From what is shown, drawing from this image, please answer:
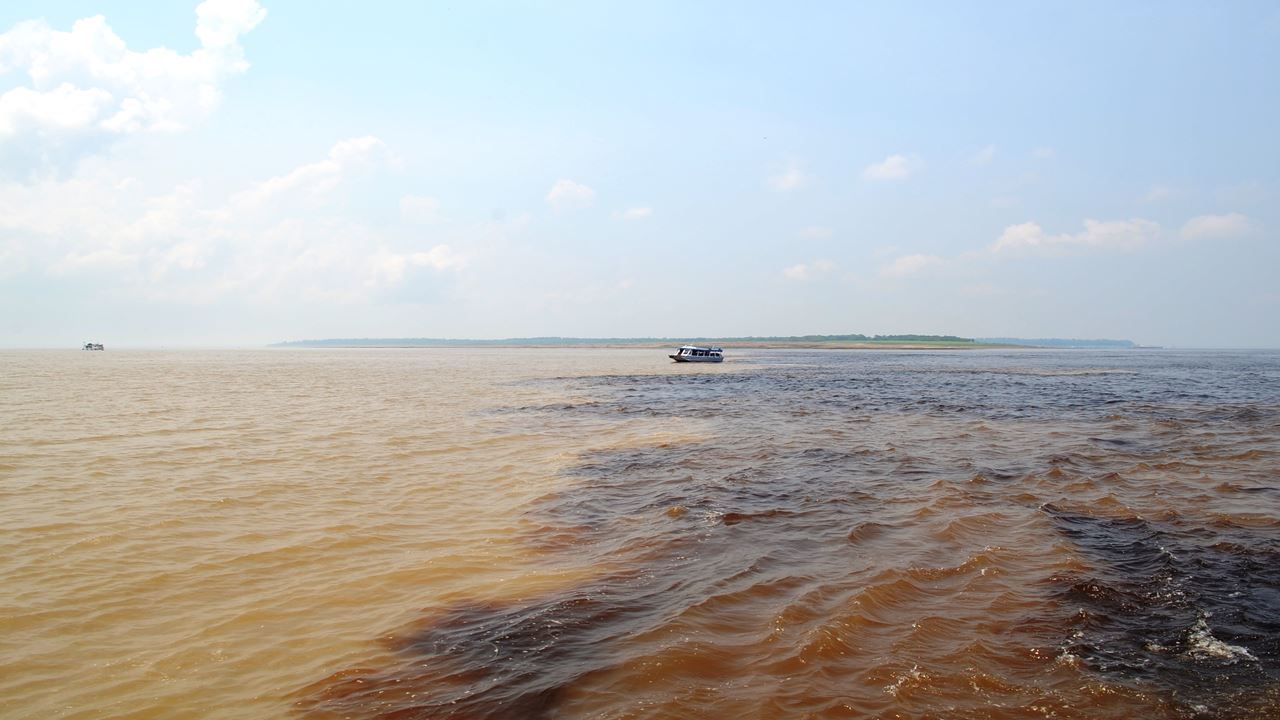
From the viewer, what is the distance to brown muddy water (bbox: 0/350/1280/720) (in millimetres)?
5020

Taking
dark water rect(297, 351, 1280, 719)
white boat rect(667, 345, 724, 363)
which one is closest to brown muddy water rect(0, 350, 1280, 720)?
dark water rect(297, 351, 1280, 719)

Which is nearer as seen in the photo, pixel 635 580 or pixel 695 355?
pixel 635 580

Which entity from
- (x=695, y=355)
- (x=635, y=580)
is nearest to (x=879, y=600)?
(x=635, y=580)

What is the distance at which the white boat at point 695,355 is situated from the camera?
81.6 meters

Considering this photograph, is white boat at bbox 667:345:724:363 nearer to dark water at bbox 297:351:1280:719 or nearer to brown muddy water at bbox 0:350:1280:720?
brown muddy water at bbox 0:350:1280:720

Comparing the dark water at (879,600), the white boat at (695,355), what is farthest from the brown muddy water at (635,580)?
the white boat at (695,355)

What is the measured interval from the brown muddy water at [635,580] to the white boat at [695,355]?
64.1 meters

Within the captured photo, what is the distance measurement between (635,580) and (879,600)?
258 cm

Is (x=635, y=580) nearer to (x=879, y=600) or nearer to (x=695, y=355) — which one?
(x=879, y=600)

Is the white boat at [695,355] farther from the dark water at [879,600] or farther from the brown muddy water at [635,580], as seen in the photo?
the dark water at [879,600]

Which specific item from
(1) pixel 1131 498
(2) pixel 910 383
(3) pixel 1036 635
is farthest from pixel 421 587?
(2) pixel 910 383

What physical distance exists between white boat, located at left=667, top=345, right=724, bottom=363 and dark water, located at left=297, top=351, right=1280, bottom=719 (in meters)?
65.8

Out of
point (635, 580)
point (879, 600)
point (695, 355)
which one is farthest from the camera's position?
point (695, 355)

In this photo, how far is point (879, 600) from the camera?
677cm
